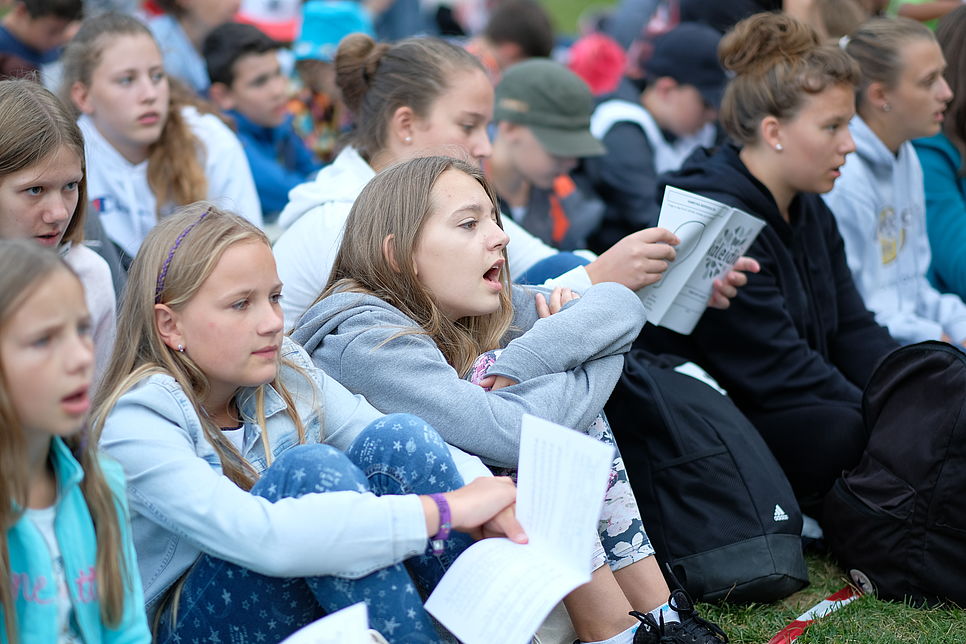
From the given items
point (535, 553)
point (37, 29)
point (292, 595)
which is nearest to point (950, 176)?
point (535, 553)

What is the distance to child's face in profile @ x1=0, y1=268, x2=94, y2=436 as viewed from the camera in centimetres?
163

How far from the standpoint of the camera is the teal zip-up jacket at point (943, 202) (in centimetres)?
436

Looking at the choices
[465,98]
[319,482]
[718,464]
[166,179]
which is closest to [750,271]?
[718,464]

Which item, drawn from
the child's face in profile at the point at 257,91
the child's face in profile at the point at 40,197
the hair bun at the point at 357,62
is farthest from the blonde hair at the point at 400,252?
the child's face in profile at the point at 257,91

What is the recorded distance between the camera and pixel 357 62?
3439 millimetres

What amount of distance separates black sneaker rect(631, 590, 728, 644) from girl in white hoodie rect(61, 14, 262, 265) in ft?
7.43

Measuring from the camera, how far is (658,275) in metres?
2.96

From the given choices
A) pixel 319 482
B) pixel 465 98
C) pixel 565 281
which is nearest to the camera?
pixel 319 482

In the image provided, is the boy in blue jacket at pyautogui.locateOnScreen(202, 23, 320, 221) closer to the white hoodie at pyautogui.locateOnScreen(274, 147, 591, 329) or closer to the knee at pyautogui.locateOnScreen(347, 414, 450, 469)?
the white hoodie at pyautogui.locateOnScreen(274, 147, 591, 329)

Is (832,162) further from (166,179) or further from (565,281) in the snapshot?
(166,179)

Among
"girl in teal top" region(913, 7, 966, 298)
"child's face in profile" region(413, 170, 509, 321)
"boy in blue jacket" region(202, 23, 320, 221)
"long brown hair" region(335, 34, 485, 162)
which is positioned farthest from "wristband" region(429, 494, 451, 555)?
"boy in blue jacket" region(202, 23, 320, 221)

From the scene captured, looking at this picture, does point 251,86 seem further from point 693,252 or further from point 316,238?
point 693,252

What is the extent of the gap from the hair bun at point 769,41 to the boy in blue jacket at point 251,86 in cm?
240

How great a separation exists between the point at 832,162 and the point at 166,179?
2.39 m
